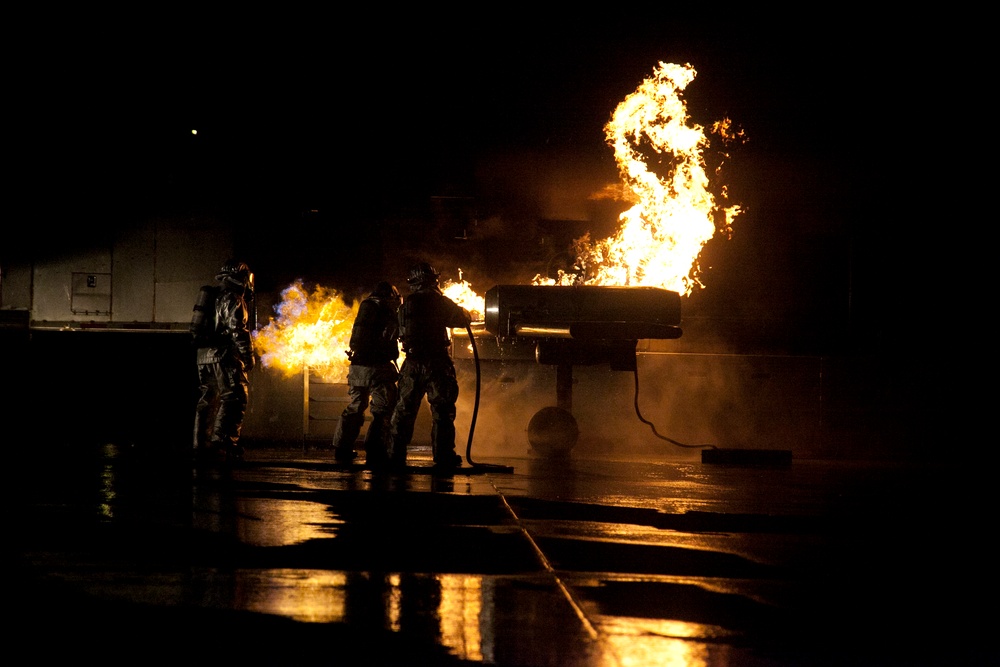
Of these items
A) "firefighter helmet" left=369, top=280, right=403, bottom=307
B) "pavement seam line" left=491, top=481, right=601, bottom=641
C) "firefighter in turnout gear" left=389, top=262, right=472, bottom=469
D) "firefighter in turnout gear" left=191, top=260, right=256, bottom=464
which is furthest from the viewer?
"firefighter helmet" left=369, top=280, right=403, bottom=307

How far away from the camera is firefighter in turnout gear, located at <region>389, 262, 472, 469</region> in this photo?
1127cm

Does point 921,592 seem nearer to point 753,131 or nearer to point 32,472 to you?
point 32,472

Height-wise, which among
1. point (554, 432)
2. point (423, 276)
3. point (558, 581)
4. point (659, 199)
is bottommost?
point (558, 581)

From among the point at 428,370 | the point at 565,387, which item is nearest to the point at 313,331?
the point at 428,370

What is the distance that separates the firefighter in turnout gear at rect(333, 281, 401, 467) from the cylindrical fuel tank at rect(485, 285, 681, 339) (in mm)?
1346

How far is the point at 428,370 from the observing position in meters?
11.3

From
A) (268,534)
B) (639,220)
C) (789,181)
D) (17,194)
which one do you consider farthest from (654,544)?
(17,194)

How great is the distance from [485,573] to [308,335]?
872cm

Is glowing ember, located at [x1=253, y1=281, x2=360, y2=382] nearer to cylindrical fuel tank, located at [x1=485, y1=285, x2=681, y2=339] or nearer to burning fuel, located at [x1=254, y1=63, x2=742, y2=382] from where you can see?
burning fuel, located at [x1=254, y1=63, x2=742, y2=382]

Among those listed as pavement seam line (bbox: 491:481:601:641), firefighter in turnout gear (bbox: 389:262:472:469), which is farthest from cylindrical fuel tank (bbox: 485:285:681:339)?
pavement seam line (bbox: 491:481:601:641)

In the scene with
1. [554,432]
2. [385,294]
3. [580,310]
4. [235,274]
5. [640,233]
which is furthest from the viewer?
[640,233]

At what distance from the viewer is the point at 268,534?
649cm

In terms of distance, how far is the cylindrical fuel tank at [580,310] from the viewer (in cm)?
1229

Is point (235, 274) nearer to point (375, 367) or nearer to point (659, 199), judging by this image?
point (375, 367)
